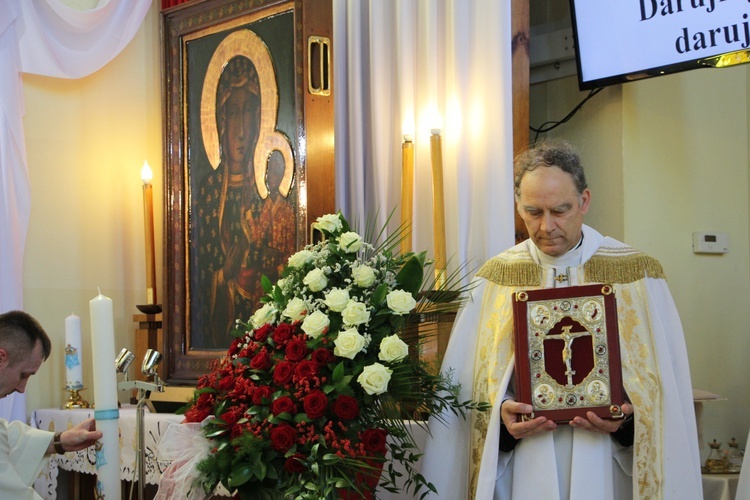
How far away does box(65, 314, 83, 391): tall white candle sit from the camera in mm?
4840

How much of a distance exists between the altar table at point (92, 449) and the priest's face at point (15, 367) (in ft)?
3.17

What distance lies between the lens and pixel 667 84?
477cm

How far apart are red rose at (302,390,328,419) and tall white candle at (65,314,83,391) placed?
269cm

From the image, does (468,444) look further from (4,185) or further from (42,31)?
(42,31)

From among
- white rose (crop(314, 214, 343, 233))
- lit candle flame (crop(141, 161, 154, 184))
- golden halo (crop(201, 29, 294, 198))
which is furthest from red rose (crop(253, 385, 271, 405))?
lit candle flame (crop(141, 161, 154, 184))

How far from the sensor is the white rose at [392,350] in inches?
103

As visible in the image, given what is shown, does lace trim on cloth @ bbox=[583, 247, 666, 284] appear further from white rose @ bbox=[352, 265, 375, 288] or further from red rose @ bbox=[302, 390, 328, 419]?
red rose @ bbox=[302, 390, 328, 419]

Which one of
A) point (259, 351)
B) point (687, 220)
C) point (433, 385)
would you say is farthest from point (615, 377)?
point (687, 220)

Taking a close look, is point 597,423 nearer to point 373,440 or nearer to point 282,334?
point 373,440

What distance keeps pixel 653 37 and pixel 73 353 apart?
320cm

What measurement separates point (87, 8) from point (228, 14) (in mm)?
1140

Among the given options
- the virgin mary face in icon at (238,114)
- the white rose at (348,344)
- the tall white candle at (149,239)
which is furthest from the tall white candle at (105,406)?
the tall white candle at (149,239)

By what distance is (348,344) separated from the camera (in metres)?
2.61

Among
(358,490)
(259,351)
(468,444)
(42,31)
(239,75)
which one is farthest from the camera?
(42,31)
